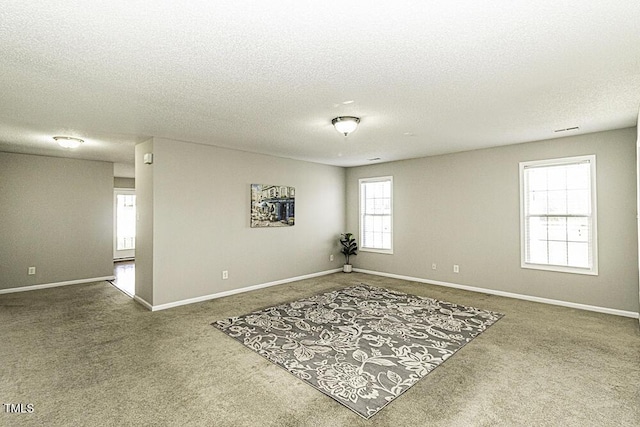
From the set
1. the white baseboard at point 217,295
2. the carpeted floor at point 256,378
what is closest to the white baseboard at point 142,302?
the white baseboard at point 217,295

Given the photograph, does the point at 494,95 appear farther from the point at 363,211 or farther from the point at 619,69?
the point at 363,211

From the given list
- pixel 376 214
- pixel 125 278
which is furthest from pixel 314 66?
pixel 125 278

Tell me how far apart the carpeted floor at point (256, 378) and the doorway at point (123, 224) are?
5589mm

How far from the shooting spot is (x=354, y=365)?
2938 mm

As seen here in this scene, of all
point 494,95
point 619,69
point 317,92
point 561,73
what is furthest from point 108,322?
point 619,69

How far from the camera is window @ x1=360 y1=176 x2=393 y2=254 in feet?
23.1

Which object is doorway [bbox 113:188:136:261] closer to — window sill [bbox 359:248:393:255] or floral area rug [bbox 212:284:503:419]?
window sill [bbox 359:248:393:255]

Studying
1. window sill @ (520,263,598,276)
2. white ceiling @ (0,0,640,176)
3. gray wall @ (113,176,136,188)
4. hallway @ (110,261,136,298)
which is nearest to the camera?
white ceiling @ (0,0,640,176)

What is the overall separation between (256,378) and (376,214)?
5145 mm

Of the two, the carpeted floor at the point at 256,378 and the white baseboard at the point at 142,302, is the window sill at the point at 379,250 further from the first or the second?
the white baseboard at the point at 142,302

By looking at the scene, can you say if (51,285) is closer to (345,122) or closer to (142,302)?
(142,302)

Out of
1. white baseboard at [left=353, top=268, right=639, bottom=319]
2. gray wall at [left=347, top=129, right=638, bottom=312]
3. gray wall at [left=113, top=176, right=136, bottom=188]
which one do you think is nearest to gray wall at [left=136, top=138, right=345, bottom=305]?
gray wall at [left=347, top=129, right=638, bottom=312]

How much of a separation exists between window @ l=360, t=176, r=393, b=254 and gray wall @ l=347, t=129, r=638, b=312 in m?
0.16

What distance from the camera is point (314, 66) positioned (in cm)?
244
